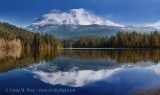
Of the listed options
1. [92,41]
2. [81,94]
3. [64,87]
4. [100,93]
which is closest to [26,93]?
[64,87]

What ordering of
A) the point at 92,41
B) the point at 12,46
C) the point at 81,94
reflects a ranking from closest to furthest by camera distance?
1. the point at 81,94
2. the point at 12,46
3. the point at 92,41

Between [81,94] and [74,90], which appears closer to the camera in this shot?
[81,94]

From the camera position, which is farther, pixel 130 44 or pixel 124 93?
pixel 130 44

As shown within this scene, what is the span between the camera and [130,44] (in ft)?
387

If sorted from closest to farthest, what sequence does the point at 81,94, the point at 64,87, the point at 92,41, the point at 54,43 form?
the point at 81,94 < the point at 64,87 < the point at 54,43 < the point at 92,41

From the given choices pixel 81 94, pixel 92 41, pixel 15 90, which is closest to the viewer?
pixel 81 94

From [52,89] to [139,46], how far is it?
11910 cm

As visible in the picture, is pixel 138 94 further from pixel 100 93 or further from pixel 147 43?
pixel 147 43

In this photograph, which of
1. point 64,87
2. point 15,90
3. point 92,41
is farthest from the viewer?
point 92,41

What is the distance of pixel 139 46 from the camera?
119 m

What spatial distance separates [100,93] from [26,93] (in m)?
4.25

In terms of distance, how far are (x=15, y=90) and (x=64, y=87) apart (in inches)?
118

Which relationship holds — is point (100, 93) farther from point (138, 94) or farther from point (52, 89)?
point (52, 89)

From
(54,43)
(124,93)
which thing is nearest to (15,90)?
(124,93)
